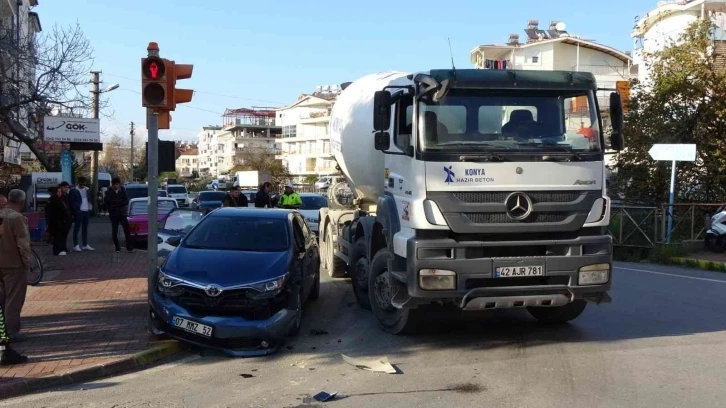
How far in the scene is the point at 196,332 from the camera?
765cm

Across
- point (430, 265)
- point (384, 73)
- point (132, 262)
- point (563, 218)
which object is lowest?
point (132, 262)

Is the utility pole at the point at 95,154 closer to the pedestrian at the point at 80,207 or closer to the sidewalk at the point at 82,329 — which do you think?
the pedestrian at the point at 80,207

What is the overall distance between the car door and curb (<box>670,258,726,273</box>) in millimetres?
10018

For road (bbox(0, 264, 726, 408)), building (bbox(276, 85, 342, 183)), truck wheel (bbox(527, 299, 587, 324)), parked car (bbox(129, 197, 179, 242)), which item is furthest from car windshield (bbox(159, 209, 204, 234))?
building (bbox(276, 85, 342, 183))

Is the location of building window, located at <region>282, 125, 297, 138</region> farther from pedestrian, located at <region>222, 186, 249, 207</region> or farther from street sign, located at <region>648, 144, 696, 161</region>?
pedestrian, located at <region>222, 186, 249, 207</region>

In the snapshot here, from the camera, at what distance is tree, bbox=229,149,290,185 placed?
72.6 meters

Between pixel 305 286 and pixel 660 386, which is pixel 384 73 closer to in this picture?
pixel 305 286

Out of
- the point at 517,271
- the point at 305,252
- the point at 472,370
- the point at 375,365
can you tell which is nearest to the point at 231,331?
the point at 375,365

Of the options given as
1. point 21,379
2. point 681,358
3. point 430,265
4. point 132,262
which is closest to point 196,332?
point 21,379

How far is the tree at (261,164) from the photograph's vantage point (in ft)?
238

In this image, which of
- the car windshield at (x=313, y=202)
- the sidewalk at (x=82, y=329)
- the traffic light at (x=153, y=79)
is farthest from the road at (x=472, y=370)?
the car windshield at (x=313, y=202)

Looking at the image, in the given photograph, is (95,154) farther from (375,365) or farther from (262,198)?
(375,365)

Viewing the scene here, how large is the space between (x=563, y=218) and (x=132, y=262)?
10.5 m

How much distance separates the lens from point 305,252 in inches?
382
